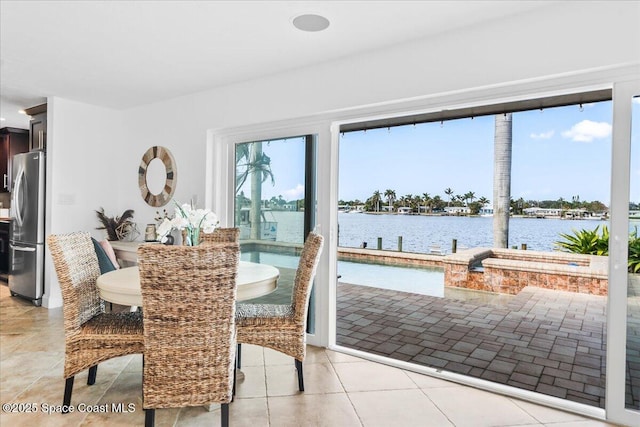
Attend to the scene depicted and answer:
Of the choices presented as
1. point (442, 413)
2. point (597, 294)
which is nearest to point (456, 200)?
point (597, 294)

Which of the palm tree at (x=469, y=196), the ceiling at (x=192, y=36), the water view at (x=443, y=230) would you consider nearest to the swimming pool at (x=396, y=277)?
the water view at (x=443, y=230)

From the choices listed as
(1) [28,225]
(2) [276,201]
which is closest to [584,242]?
(2) [276,201]

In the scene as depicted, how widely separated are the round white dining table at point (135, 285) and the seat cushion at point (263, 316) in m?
0.21

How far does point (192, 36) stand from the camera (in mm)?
2771

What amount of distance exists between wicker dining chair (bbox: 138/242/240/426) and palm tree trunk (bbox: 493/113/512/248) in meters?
7.13

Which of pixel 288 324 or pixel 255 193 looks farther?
pixel 255 193

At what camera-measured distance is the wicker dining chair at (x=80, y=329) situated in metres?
2.12

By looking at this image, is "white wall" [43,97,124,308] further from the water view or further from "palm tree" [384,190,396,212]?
"palm tree" [384,190,396,212]

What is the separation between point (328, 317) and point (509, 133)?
626 cm

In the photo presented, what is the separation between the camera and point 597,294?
561 centimetres

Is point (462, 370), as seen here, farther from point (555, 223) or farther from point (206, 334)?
point (555, 223)

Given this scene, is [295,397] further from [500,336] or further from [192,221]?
[500,336]

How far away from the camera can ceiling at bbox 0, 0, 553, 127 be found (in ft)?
7.71

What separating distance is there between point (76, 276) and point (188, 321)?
0.99 metres
